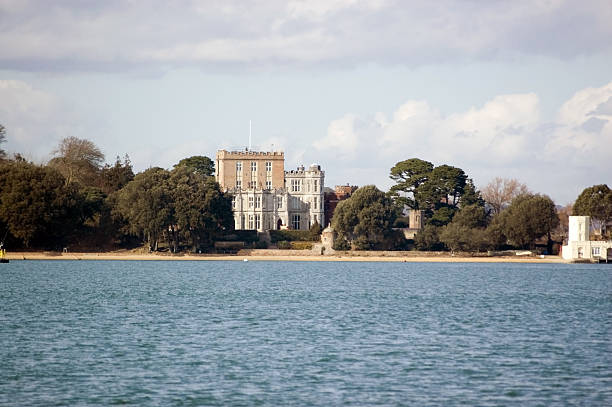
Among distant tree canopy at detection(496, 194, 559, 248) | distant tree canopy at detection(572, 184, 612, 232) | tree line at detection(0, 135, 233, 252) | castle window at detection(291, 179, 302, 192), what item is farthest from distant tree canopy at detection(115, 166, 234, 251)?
distant tree canopy at detection(572, 184, 612, 232)

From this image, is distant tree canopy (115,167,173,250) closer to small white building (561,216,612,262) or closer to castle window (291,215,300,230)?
castle window (291,215,300,230)

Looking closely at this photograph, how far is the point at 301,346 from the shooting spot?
31.4m

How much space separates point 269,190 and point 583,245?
39.3 meters

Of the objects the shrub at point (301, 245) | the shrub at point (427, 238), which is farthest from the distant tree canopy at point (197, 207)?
the shrub at point (427, 238)

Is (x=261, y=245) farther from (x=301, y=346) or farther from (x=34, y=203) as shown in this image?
(x=301, y=346)

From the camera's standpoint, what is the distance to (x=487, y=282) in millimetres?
68750

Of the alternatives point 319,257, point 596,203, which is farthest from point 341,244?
point 596,203

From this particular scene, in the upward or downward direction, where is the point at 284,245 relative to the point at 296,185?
downward

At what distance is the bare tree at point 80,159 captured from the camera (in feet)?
371

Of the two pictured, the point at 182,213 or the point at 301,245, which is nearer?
the point at 182,213

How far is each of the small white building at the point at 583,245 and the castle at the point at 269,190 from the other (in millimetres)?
32572

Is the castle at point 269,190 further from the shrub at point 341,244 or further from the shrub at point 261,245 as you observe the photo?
the shrub at point 341,244

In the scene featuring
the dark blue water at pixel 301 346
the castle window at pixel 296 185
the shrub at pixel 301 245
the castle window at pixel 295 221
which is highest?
the castle window at pixel 296 185

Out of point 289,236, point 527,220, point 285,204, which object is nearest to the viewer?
point 527,220
